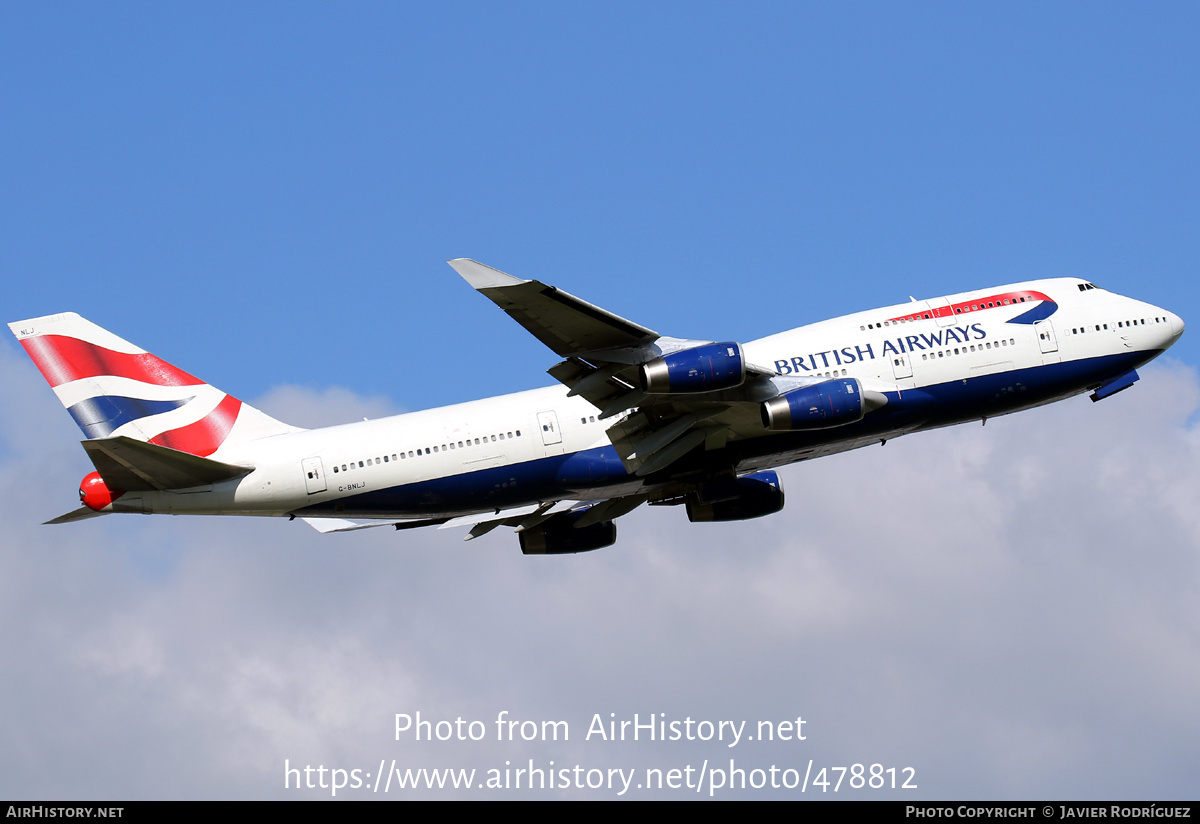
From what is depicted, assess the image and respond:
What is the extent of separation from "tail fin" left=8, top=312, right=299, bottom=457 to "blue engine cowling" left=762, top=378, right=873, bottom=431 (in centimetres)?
1605

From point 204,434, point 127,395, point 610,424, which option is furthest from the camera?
point 127,395

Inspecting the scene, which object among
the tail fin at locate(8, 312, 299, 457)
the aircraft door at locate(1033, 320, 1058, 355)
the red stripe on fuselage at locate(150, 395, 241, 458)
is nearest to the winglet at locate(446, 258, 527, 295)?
the tail fin at locate(8, 312, 299, 457)

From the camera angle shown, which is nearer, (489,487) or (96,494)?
(96,494)

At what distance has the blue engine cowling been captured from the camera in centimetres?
3862

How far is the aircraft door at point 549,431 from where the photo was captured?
40938 millimetres

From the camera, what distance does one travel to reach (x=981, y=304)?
141ft

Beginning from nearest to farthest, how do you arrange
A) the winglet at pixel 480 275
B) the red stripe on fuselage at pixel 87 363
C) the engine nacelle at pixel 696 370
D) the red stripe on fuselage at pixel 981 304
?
1. the winglet at pixel 480 275
2. the engine nacelle at pixel 696 370
3. the red stripe on fuselage at pixel 87 363
4. the red stripe on fuselage at pixel 981 304

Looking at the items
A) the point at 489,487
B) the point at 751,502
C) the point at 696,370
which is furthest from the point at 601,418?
the point at 751,502

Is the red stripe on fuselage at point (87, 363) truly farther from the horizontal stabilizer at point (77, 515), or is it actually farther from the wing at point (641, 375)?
the wing at point (641, 375)

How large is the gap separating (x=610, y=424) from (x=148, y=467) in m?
14.3

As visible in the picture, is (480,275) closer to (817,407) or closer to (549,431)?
(549,431)

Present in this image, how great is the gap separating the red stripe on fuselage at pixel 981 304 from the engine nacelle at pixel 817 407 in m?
5.05

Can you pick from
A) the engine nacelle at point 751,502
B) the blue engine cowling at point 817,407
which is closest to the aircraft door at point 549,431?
the engine nacelle at point 751,502
